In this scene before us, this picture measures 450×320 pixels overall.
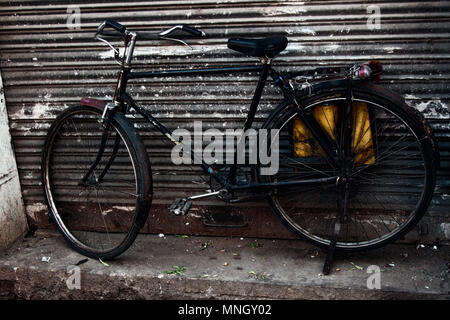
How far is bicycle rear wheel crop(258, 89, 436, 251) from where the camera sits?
3281 mm

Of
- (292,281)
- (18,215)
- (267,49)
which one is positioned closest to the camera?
(267,49)

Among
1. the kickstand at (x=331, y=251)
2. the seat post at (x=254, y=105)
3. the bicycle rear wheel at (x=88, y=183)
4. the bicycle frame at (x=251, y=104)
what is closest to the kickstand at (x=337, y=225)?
the kickstand at (x=331, y=251)

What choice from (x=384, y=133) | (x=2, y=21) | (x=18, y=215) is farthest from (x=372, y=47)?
(x=18, y=215)

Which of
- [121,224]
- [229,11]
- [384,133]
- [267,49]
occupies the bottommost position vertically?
[121,224]

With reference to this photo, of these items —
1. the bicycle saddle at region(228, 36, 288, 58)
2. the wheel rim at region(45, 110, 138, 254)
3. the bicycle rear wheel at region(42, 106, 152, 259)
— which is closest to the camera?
A: the bicycle saddle at region(228, 36, 288, 58)

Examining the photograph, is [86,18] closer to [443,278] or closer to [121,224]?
[121,224]

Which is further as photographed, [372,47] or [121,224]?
[121,224]

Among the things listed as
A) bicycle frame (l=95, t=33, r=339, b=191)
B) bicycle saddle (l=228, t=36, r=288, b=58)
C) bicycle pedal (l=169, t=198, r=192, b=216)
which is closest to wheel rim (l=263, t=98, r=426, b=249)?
bicycle frame (l=95, t=33, r=339, b=191)

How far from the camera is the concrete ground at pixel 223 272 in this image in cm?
334

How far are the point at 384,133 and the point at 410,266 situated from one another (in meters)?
1.02

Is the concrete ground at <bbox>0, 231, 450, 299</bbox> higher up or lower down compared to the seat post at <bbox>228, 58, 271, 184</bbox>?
lower down

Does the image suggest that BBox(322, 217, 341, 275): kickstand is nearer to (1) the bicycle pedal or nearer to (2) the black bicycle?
(2) the black bicycle

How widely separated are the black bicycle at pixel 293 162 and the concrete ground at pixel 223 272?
165mm

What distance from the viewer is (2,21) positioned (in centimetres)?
390
